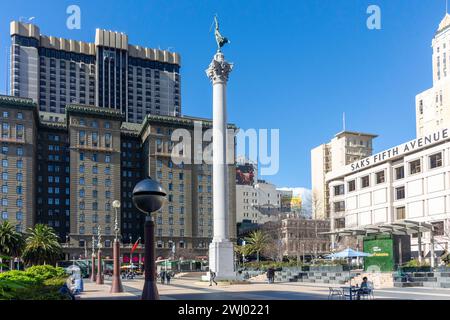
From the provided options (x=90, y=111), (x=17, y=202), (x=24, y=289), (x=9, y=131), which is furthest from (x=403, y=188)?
(x=24, y=289)

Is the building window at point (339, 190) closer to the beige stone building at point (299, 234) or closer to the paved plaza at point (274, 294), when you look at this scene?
the beige stone building at point (299, 234)

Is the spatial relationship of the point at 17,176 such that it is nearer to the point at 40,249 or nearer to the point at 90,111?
the point at 90,111

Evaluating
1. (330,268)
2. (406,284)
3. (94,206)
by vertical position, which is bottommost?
(330,268)

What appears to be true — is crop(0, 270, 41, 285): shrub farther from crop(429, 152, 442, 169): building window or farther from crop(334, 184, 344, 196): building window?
crop(334, 184, 344, 196): building window

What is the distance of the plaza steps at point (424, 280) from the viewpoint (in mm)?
41853

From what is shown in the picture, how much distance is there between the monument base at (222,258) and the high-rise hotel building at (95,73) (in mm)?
126952

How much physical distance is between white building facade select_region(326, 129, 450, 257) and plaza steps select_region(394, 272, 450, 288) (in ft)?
103

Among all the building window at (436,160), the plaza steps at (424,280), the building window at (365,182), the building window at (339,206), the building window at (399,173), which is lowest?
the plaza steps at (424,280)

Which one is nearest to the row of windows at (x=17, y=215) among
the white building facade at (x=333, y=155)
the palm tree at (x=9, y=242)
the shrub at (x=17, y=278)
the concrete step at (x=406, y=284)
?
the palm tree at (x=9, y=242)

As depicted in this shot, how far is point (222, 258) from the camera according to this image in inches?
2140

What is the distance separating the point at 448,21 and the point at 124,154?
95.5 meters

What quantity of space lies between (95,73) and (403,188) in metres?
114
